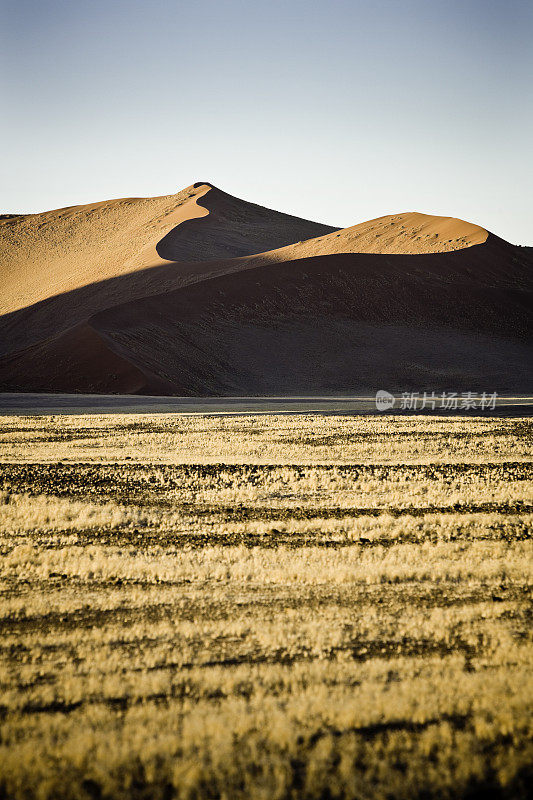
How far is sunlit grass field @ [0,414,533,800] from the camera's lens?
4.60 m

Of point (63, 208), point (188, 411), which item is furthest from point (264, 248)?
point (188, 411)

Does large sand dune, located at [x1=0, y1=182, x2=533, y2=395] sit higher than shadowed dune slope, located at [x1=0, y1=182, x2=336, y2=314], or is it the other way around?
shadowed dune slope, located at [x1=0, y1=182, x2=336, y2=314]

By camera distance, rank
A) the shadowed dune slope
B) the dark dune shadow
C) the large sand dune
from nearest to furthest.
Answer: the dark dune shadow < the large sand dune < the shadowed dune slope

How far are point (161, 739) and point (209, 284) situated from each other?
88116 mm

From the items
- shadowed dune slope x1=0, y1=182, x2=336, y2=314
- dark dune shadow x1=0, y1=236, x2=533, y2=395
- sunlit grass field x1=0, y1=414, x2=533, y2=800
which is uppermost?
shadowed dune slope x1=0, y1=182, x2=336, y2=314

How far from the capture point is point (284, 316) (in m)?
87.5

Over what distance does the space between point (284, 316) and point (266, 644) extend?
82.0 metres

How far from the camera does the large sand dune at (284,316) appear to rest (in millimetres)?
70562

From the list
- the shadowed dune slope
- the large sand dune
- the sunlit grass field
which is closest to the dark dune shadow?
the large sand dune

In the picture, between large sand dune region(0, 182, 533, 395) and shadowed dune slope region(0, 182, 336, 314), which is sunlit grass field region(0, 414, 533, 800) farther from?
shadowed dune slope region(0, 182, 336, 314)

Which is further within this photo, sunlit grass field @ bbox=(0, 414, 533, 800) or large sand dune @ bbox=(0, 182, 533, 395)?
large sand dune @ bbox=(0, 182, 533, 395)

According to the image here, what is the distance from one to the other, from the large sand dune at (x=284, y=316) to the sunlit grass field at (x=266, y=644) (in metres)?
50.0

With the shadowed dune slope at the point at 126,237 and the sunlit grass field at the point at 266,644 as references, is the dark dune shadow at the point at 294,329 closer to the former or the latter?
the shadowed dune slope at the point at 126,237

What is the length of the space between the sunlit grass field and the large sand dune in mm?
49960
